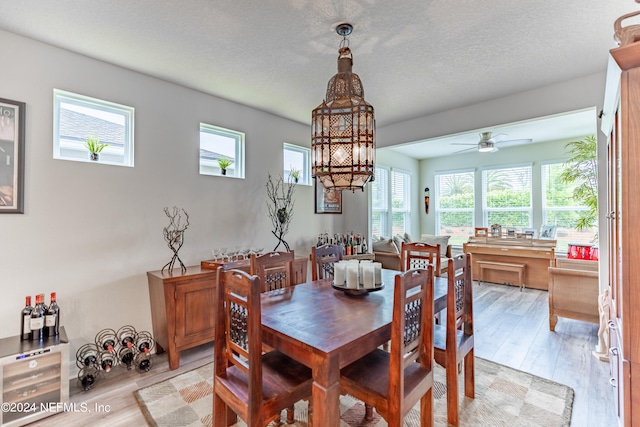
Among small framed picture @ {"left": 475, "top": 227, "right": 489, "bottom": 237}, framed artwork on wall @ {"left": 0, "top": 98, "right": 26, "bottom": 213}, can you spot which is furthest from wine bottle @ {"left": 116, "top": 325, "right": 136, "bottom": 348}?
small framed picture @ {"left": 475, "top": 227, "right": 489, "bottom": 237}

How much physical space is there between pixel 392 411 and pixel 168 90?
345cm

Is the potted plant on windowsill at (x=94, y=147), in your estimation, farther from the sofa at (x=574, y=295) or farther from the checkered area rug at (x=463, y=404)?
the sofa at (x=574, y=295)

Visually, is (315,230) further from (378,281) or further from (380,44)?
(380,44)

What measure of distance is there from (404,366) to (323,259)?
4.90 feet

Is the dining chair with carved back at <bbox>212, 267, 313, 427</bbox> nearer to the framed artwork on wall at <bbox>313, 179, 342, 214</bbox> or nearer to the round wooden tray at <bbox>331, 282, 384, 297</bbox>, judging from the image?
the round wooden tray at <bbox>331, 282, 384, 297</bbox>

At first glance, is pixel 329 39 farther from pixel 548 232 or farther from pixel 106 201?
pixel 548 232

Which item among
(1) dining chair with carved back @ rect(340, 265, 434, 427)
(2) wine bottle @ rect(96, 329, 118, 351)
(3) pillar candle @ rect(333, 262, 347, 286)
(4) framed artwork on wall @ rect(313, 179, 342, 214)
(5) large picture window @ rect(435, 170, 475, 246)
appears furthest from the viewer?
(5) large picture window @ rect(435, 170, 475, 246)

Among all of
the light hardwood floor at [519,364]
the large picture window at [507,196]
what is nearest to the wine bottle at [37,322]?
the light hardwood floor at [519,364]

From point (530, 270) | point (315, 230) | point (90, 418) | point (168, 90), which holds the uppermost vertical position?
point (168, 90)

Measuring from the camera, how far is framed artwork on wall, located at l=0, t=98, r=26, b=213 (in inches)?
89.3

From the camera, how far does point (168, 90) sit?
316 cm

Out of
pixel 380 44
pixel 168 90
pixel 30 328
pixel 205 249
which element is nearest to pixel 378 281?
pixel 380 44

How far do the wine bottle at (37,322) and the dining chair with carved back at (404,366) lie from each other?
2219mm

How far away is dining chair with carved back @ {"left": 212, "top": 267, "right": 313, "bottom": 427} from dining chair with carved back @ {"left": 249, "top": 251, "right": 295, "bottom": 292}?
718mm
